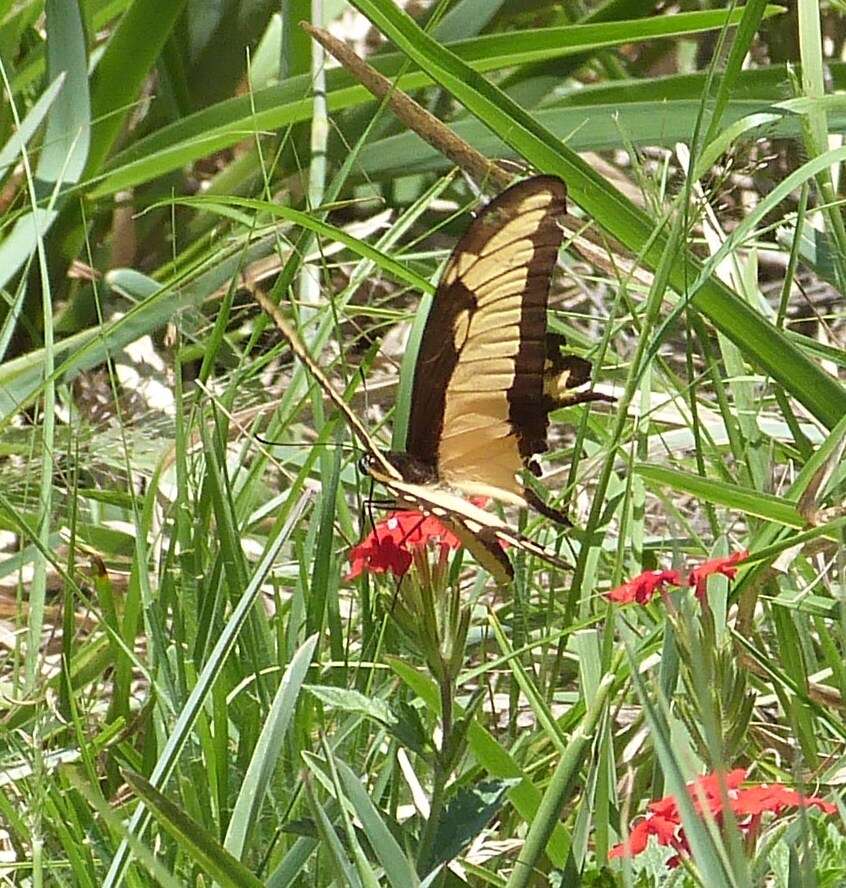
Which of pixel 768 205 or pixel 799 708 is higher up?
pixel 768 205

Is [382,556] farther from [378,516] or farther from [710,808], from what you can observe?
[378,516]

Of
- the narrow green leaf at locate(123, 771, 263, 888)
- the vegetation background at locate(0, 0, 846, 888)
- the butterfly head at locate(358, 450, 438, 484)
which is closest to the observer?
the narrow green leaf at locate(123, 771, 263, 888)

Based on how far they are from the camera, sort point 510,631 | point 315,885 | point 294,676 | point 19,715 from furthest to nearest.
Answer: point 510,631 → point 19,715 → point 315,885 → point 294,676

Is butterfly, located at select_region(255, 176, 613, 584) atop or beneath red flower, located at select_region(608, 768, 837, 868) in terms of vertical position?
atop

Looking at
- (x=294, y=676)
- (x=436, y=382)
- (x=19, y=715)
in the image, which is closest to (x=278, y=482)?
(x=19, y=715)

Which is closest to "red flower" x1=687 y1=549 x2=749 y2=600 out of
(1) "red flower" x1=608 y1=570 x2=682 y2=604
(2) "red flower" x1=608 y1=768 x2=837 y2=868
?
(1) "red flower" x1=608 y1=570 x2=682 y2=604

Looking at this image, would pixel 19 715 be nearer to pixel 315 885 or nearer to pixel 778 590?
pixel 315 885

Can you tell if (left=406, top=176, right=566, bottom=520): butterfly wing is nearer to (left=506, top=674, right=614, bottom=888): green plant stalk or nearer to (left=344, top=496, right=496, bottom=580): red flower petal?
(left=344, top=496, right=496, bottom=580): red flower petal
